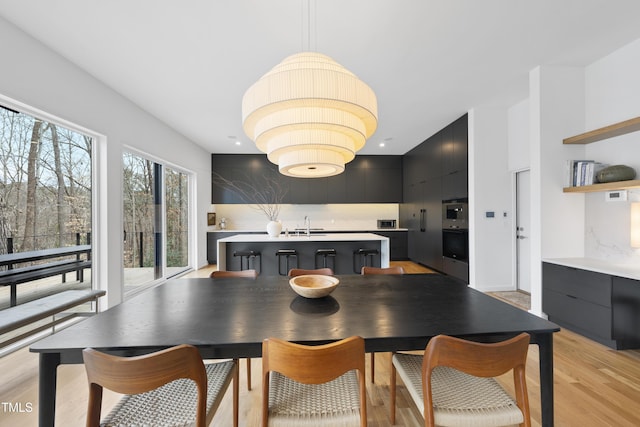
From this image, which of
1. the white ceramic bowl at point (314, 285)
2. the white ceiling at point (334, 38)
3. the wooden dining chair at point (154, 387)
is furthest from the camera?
the white ceiling at point (334, 38)

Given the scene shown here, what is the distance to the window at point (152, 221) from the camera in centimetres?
389

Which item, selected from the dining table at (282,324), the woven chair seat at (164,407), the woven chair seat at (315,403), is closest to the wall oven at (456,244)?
the dining table at (282,324)

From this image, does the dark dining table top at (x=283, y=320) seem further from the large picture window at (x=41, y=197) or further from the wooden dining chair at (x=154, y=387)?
the large picture window at (x=41, y=197)

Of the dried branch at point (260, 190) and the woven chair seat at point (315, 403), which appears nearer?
the woven chair seat at point (315, 403)

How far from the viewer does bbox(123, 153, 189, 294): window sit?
389 centimetres

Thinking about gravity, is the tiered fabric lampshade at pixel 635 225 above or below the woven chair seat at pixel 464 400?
above

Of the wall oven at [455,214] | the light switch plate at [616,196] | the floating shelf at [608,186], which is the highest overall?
the floating shelf at [608,186]

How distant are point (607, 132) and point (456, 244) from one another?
2541 mm

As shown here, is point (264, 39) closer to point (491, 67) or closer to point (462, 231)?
point (491, 67)

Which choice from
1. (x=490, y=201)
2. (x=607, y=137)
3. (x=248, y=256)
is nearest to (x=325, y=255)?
(x=248, y=256)

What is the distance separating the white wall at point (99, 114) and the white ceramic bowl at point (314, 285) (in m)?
2.89

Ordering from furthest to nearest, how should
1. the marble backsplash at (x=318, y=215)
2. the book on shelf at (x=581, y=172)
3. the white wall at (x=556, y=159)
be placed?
the marble backsplash at (x=318, y=215) → the white wall at (x=556, y=159) → the book on shelf at (x=581, y=172)

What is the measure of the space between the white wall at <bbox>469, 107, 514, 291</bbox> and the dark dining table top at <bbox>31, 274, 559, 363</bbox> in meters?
2.74

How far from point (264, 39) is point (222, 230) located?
5.04 m
